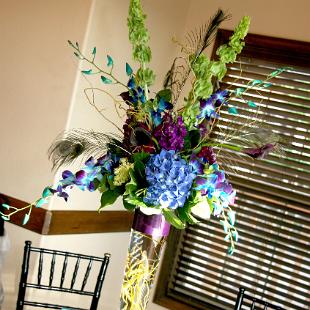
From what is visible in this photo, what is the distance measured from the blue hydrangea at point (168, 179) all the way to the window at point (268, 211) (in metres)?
1.91

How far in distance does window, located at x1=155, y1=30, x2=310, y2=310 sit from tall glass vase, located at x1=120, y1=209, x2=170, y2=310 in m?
1.79

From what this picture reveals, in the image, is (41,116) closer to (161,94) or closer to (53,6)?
(53,6)

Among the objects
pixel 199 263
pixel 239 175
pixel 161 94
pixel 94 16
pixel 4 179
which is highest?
pixel 94 16

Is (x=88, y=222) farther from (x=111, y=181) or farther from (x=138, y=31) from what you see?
(x=138, y=31)

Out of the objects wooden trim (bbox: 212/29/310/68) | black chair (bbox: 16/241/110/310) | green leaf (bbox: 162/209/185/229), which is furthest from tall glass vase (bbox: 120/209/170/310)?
wooden trim (bbox: 212/29/310/68)

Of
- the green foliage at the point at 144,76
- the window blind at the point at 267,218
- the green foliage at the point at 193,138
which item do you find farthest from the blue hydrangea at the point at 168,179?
the window blind at the point at 267,218

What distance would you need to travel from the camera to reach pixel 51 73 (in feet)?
11.1

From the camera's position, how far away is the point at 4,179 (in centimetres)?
352

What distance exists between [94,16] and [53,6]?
0.28 metres

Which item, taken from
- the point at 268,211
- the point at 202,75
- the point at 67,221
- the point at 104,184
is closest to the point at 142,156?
the point at 104,184

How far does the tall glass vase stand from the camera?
1.67 m

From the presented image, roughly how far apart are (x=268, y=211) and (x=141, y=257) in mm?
2106

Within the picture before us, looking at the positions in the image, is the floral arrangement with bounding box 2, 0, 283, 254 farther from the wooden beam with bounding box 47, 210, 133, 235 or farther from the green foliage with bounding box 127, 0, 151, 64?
the wooden beam with bounding box 47, 210, 133, 235

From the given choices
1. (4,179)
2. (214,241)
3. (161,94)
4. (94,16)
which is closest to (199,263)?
(214,241)
